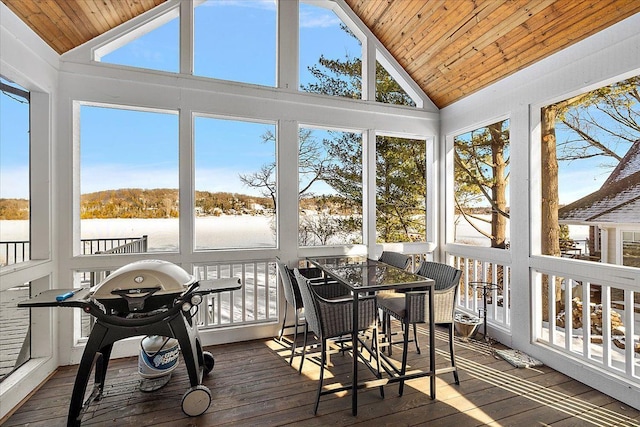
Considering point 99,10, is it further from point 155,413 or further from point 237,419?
point 237,419

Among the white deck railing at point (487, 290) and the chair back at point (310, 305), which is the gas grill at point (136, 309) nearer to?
the chair back at point (310, 305)

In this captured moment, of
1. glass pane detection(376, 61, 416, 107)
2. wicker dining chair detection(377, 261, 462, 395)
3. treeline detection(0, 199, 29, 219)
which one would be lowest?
wicker dining chair detection(377, 261, 462, 395)

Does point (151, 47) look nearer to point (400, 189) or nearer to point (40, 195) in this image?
point (40, 195)

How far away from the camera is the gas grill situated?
2.14 m

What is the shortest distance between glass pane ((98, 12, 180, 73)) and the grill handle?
245 centimetres

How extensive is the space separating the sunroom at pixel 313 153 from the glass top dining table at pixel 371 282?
83 centimetres

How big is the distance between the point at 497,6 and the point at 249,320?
4.18 m

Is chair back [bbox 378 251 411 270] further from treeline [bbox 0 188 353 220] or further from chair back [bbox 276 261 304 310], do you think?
treeline [bbox 0 188 353 220]

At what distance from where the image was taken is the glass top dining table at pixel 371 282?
2375 mm

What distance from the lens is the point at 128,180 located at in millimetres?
3379

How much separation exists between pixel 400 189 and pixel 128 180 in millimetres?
3405

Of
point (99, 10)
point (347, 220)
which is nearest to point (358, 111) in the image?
point (347, 220)

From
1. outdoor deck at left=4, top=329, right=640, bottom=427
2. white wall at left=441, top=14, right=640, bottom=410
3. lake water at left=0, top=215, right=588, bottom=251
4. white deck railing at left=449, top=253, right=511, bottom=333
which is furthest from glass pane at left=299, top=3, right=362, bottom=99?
outdoor deck at left=4, top=329, right=640, bottom=427

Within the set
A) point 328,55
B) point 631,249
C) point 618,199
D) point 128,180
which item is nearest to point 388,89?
point 328,55
